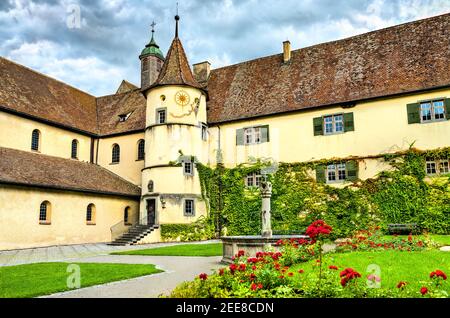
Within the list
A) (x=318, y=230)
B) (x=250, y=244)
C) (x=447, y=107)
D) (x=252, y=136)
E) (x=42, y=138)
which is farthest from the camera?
(x=42, y=138)

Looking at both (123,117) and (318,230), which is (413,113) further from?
(123,117)

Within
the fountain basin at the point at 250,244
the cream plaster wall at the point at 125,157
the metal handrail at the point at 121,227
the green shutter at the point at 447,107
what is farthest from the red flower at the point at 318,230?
the cream plaster wall at the point at 125,157

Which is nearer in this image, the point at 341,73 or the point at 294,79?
the point at 341,73

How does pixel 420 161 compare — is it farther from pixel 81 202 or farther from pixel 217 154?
pixel 81 202

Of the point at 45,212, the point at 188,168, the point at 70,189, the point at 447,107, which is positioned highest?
the point at 447,107

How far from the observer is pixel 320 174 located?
2469cm

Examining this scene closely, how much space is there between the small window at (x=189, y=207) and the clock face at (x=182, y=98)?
21.9 ft

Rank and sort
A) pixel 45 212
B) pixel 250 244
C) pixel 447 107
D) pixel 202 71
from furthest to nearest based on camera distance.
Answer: pixel 202 71 → pixel 45 212 → pixel 447 107 → pixel 250 244

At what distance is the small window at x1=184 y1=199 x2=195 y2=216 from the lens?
2716cm

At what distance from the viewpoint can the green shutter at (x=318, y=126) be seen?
25.1m

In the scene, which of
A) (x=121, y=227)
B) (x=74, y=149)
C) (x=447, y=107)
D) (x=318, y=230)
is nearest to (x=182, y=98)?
(x=74, y=149)

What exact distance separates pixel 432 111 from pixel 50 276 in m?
20.3

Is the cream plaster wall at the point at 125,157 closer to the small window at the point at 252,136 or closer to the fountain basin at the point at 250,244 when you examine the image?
the small window at the point at 252,136

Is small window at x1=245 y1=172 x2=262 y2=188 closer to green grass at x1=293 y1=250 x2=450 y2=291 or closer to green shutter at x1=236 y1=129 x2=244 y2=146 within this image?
green shutter at x1=236 y1=129 x2=244 y2=146
